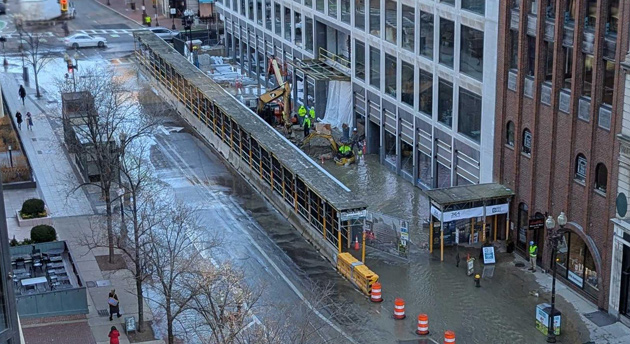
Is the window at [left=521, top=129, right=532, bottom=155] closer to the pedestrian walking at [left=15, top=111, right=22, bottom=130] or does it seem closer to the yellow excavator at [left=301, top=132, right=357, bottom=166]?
the yellow excavator at [left=301, top=132, right=357, bottom=166]

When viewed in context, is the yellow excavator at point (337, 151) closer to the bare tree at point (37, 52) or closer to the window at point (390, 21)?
the window at point (390, 21)

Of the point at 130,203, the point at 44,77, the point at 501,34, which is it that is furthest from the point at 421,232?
the point at 44,77

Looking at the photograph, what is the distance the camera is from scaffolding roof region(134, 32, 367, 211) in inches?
1921

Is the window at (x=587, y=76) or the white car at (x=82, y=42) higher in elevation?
the window at (x=587, y=76)

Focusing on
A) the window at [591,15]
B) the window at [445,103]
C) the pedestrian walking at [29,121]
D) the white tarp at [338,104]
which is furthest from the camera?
the pedestrian walking at [29,121]

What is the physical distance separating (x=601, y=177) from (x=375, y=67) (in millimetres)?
22796

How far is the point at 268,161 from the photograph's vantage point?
188 ft

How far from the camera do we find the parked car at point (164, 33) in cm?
10306

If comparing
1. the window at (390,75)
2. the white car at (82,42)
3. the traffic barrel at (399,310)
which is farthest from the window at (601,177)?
the white car at (82,42)

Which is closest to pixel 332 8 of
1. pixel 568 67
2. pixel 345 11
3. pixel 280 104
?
Answer: pixel 345 11

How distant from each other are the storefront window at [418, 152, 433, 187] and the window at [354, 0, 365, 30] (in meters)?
10.4

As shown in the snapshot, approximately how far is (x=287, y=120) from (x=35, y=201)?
21.2m

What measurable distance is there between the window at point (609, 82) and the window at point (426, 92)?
15357mm

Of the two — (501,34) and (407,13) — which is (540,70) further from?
(407,13)
